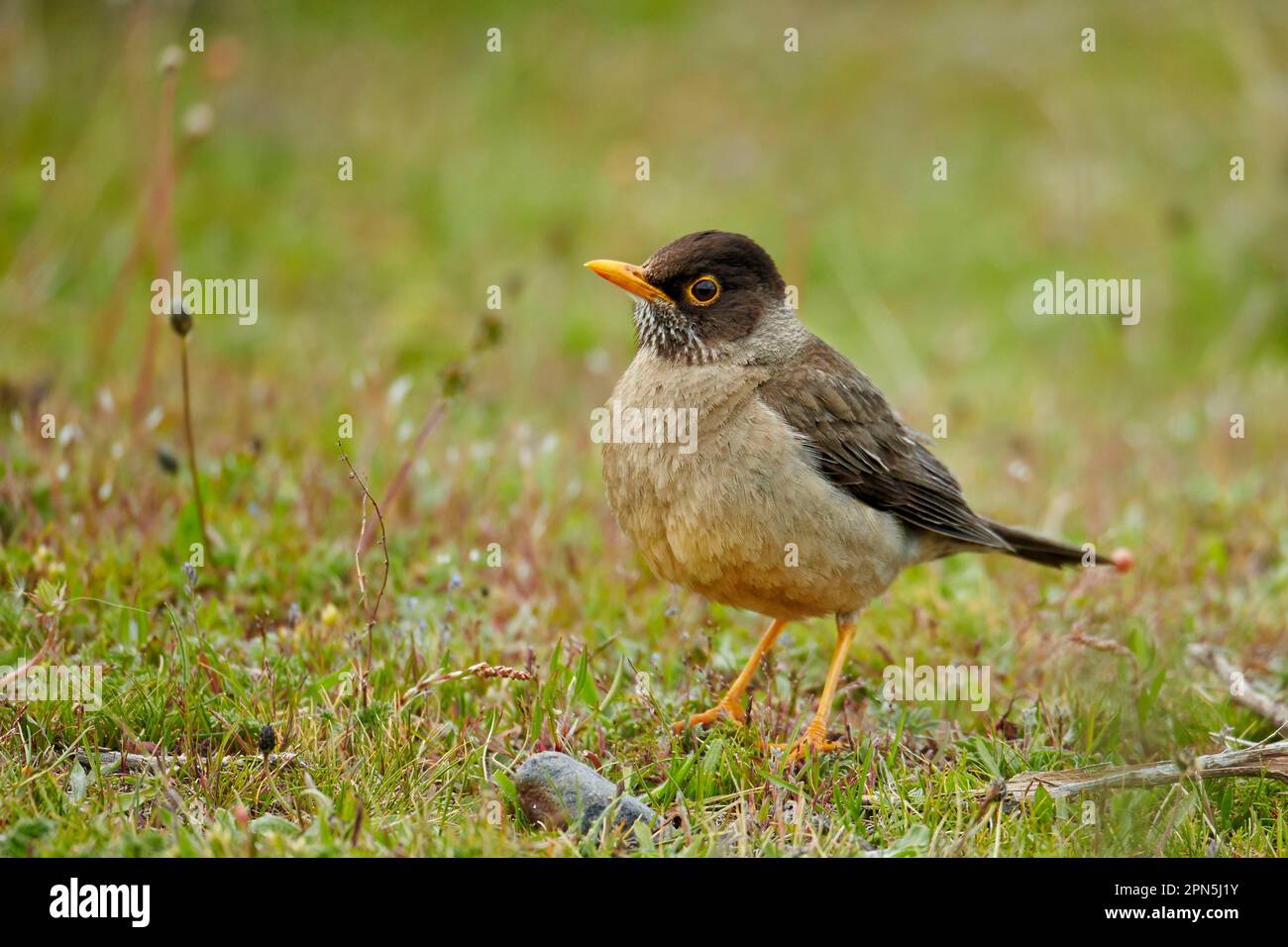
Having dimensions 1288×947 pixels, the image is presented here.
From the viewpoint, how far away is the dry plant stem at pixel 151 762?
4.41 metres

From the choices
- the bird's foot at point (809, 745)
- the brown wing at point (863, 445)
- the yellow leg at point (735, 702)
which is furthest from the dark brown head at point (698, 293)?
the bird's foot at point (809, 745)

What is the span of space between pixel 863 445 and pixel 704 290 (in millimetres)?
915

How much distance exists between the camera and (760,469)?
515cm

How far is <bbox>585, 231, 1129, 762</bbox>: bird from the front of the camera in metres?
5.11

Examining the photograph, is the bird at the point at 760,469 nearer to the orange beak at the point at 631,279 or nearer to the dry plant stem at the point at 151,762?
the orange beak at the point at 631,279

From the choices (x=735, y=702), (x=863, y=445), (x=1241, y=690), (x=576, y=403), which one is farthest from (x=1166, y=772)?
(x=576, y=403)

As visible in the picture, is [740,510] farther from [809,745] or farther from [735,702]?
[809,745]

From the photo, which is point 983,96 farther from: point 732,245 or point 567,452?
point 732,245

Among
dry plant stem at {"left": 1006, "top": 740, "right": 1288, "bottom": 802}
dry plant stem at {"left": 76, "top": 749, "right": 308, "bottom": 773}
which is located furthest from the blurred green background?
dry plant stem at {"left": 1006, "top": 740, "right": 1288, "bottom": 802}

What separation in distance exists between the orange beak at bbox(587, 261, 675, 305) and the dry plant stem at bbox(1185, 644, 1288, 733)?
261cm

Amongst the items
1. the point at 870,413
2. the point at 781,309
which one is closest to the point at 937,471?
the point at 870,413

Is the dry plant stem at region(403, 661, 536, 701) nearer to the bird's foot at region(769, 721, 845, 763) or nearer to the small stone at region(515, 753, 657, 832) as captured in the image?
the small stone at region(515, 753, 657, 832)

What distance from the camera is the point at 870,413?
5785 mm
